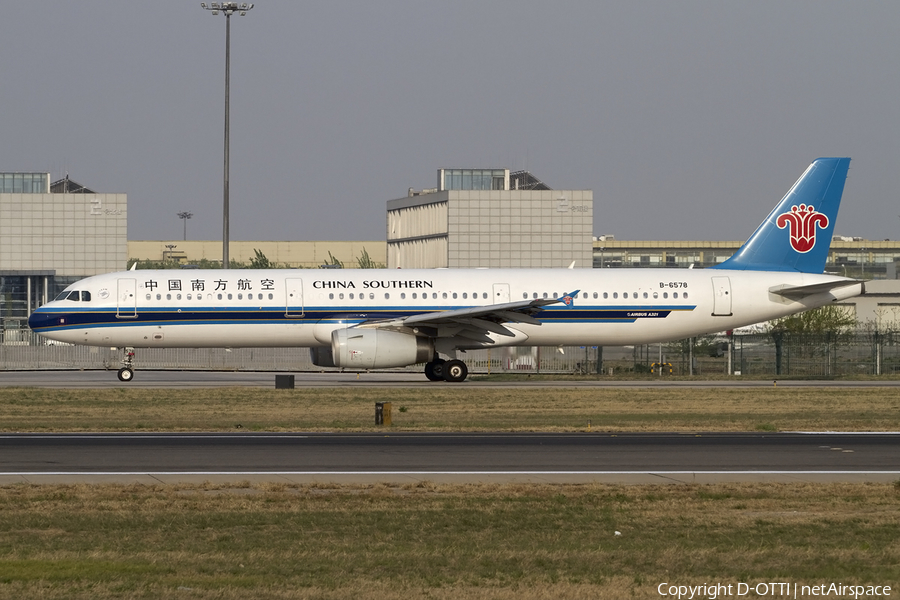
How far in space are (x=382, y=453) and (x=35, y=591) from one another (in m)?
10.3

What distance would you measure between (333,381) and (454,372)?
4828mm

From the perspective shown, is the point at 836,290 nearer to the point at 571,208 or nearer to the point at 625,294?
the point at 625,294

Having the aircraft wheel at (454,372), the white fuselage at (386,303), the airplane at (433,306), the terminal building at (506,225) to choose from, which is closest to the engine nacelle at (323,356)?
the airplane at (433,306)

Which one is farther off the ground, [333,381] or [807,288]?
[807,288]

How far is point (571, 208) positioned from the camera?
3533 inches

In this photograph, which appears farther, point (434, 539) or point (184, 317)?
point (184, 317)

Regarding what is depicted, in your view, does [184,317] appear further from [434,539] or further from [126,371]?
[434,539]

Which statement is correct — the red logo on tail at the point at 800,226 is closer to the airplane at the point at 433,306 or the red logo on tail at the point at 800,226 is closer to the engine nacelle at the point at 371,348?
the airplane at the point at 433,306

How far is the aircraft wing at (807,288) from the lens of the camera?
1601 inches

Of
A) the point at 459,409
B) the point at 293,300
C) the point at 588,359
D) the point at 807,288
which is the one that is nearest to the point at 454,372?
the point at 293,300

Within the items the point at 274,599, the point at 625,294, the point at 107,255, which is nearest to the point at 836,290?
the point at 625,294

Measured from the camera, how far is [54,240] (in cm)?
8794

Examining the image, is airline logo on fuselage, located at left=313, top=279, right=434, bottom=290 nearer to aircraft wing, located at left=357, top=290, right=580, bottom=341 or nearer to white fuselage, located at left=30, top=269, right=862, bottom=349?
white fuselage, located at left=30, top=269, right=862, bottom=349

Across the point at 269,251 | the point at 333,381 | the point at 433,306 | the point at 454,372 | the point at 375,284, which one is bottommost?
the point at 333,381
